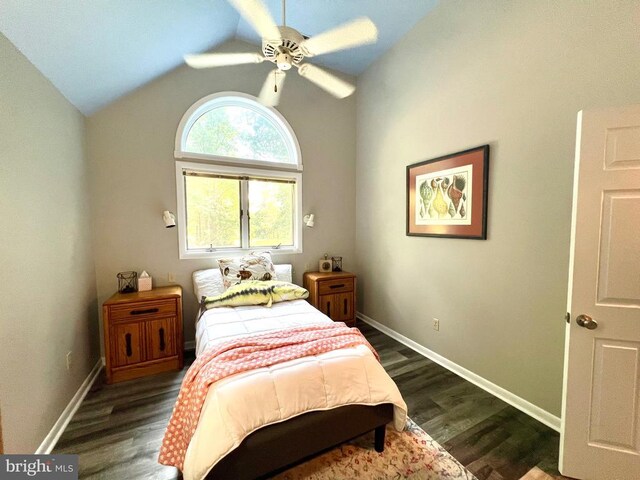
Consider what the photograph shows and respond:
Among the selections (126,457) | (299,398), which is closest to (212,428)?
(299,398)

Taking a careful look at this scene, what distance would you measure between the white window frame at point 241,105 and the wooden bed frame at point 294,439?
8.87ft

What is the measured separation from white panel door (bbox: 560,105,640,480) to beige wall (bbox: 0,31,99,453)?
3011mm

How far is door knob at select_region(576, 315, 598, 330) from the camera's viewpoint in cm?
132

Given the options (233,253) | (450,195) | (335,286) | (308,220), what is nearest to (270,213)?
(308,220)

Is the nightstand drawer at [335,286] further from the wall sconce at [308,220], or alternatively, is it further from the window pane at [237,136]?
the window pane at [237,136]

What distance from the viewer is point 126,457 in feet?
5.00

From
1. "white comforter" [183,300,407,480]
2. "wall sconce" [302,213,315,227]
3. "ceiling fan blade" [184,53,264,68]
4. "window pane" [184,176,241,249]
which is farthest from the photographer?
"wall sconce" [302,213,315,227]

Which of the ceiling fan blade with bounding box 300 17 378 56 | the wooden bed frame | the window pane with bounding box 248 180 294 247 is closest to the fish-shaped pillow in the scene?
the window pane with bounding box 248 180 294 247

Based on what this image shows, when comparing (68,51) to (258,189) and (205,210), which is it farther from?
(258,189)

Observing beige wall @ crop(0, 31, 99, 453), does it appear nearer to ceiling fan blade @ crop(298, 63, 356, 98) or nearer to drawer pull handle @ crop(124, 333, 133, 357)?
drawer pull handle @ crop(124, 333, 133, 357)

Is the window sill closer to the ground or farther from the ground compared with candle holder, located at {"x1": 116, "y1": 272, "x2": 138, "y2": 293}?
farther from the ground

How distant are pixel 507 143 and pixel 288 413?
2419mm

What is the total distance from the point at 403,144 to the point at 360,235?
54.7 inches

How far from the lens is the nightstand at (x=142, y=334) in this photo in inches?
87.5
